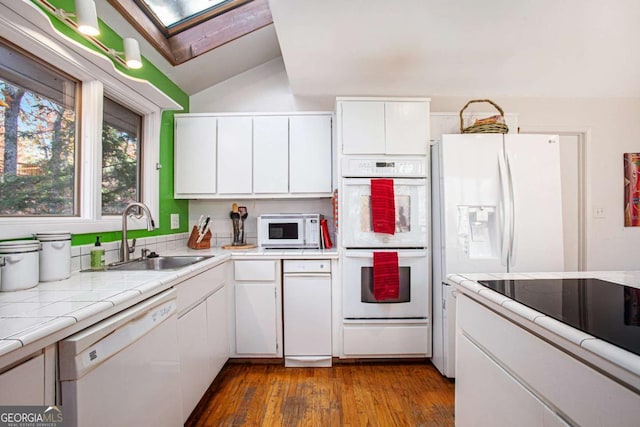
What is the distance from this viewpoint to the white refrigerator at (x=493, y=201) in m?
2.03

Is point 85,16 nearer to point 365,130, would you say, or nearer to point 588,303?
point 365,130

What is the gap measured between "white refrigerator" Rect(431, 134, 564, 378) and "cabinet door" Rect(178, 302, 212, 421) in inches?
64.2

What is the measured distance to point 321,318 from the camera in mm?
2234

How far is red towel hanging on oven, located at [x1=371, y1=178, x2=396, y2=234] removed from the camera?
2178 mm

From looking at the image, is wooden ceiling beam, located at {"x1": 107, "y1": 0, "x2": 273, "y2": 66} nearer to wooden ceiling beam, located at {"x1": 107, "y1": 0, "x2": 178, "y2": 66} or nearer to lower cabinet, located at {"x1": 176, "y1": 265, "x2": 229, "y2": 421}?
wooden ceiling beam, located at {"x1": 107, "y1": 0, "x2": 178, "y2": 66}

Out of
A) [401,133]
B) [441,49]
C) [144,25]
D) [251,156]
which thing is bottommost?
[251,156]

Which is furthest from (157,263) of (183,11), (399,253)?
(183,11)

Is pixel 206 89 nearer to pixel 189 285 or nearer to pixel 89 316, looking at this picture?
pixel 189 285

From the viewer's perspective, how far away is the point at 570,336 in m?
0.61

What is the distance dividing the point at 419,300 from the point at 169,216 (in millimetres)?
2201

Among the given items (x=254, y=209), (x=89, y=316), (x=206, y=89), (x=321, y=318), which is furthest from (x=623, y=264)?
(x=206, y=89)

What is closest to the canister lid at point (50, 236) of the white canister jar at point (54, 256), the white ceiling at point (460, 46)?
the white canister jar at point (54, 256)

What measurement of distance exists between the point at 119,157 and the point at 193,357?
1.44m

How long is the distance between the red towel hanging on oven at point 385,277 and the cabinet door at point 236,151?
129cm
